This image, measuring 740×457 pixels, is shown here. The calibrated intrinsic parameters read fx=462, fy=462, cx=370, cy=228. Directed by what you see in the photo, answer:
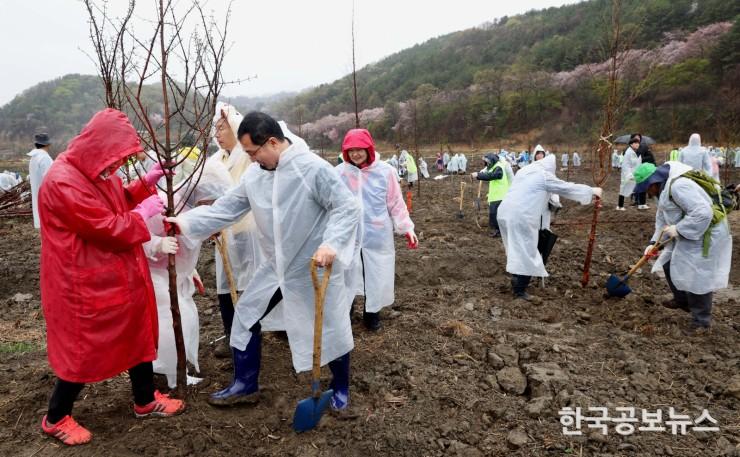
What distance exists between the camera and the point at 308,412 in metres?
2.40

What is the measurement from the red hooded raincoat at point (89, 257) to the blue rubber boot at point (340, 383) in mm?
1062

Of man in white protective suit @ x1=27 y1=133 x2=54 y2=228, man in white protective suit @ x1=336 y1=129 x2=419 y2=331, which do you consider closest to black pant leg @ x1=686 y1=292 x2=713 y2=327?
man in white protective suit @ x1=336 y1=129 x2=419 y2=331

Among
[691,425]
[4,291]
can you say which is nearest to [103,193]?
[691,425]

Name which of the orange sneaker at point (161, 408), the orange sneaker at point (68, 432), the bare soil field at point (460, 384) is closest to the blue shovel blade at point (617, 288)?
the bare soil field at point (460, 384)

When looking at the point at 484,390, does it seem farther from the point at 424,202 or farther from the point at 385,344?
the point at 424,202

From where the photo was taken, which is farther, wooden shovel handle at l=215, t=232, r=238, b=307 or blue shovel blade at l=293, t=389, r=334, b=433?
wooden shovel handle at l=215, t=232, r=238, b=307

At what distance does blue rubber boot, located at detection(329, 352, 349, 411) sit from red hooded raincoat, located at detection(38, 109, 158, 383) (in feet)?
3.48

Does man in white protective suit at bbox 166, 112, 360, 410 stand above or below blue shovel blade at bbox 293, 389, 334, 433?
above

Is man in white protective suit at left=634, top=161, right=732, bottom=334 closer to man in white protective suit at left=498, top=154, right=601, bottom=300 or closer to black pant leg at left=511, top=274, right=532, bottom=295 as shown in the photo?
man in white protective suit at left=498, top=154, right=601, bottom=300

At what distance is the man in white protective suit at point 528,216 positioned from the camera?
4559 mm

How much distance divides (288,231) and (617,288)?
3.61 metres

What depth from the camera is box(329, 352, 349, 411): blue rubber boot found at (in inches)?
102

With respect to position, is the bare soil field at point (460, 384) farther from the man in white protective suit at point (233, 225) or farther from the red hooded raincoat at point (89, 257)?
the man in white protective suit at point (233, 225)

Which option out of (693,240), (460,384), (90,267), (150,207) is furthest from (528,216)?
(90,267)
